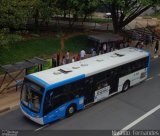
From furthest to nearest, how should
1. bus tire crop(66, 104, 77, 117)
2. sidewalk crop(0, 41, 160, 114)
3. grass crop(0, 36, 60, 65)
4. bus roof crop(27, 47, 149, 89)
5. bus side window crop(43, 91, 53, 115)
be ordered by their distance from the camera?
grass crop(0, 36, 60, 65), sidewalk crop(0, 41, 160, 114), bus tire crop(66, 104, 77, 117), bus roof crop(27, 47, 149, 89), bus side window crop(43, 91, 53, 115)

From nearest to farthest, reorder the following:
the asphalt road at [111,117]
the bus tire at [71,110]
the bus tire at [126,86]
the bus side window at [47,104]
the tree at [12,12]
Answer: the bus side window at [47,104] < the asphalt road at [111,117] < the bus tire at [71,110] < the tree at [12,12] < the bus tire at [126,86]

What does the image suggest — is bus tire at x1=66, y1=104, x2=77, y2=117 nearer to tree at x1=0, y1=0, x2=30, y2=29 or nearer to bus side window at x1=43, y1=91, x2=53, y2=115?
bus side window at x1=43, y1=91, x2=53, y2=115

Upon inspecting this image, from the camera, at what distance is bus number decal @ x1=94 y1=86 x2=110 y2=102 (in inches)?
808

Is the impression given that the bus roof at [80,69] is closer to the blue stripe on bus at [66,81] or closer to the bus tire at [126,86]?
the blue stripe on bus at [66,81]

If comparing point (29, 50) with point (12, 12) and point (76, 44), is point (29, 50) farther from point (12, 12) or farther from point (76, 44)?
point (12, 12)

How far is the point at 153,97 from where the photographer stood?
2253 cm

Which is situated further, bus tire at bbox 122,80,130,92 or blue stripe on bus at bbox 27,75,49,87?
bus tire at bbox 122,80,130,92

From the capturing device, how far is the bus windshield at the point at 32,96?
57.0 feet

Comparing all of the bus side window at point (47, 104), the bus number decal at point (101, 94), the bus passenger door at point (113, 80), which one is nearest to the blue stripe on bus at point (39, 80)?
the bus side window at point (47, 104)

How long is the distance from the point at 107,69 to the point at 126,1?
10.8 m

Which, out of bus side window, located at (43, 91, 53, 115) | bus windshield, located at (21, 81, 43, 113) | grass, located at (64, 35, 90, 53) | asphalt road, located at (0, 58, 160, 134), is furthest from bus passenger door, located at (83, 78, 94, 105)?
grass, located at (64, 35, 90, 53)

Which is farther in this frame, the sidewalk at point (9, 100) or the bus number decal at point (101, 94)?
the bus number decal at point (101, 94)

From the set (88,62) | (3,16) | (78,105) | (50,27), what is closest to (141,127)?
(78,105)

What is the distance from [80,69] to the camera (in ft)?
64.5
